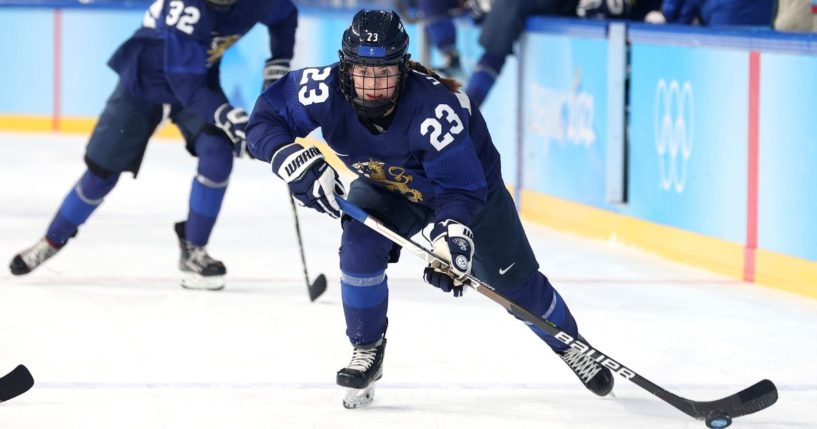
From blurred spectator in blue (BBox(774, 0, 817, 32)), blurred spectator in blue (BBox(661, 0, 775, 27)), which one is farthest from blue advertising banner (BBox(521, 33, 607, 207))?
blurred spectator in blue (BBox(774, 0, 817, 32))

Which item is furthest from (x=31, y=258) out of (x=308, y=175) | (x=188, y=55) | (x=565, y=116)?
(x=565, y=116)

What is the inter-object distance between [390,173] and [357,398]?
1.88 feet

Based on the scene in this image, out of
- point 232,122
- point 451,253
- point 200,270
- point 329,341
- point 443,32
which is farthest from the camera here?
point 443,32

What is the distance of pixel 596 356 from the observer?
399cm

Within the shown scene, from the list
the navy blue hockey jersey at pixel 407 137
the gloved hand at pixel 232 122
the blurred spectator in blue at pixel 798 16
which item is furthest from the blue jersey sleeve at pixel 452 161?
the blurred spectator in blue at pixel 798 16

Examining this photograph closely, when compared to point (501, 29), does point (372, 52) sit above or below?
above

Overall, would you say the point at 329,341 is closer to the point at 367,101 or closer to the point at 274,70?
the point at 367,101

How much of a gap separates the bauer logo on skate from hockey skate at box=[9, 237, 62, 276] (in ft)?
8.92

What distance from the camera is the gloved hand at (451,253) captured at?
387 centimetres

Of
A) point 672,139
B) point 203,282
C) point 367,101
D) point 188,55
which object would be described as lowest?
point 203,282

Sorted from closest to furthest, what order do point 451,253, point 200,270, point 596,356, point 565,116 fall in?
point 451,253, point 596,356, point 200,270, point 565,116

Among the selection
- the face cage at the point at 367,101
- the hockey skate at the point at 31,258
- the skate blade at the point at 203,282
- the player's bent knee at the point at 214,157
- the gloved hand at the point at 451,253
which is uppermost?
the face cage at the point at 367,101

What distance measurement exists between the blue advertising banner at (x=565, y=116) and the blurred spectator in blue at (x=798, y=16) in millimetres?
1264

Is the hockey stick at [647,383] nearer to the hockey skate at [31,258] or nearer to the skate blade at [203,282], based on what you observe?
the skate blade at [203,282]
